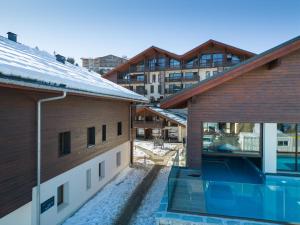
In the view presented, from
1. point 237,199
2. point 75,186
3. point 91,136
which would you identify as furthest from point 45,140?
point 237,199

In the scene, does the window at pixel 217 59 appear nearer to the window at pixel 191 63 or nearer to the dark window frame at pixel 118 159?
the window at pixel 191 63

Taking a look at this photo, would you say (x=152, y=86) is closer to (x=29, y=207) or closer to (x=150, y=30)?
(x=150, y=30)

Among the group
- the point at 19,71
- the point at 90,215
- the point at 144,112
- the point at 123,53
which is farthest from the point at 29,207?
the point at 123,53

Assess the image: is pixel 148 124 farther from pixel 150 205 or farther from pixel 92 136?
pixel 150 205

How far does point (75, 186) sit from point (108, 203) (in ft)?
5.70

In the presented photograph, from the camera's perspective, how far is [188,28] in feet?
55.9

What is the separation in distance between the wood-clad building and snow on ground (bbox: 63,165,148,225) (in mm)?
374

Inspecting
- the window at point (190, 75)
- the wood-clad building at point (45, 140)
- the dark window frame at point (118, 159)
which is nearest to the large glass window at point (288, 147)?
the wood-clad building at point (45, 140)

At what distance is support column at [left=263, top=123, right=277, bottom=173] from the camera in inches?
352

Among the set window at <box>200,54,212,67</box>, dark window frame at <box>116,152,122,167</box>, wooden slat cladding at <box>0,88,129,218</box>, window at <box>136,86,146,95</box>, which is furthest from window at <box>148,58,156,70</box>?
wooden slat cladding at <box>0,88,129,218</box>

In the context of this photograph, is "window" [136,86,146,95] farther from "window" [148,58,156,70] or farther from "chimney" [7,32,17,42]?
"chimney" [7,32,17,42]

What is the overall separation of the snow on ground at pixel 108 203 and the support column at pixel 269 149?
6140 mm

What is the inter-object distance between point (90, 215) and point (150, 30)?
13.9 meters

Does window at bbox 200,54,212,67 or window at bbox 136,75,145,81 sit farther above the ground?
window at bbox 200,54,212,67
